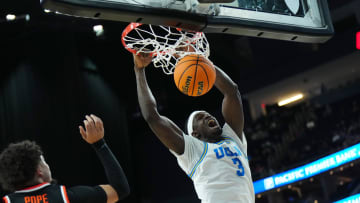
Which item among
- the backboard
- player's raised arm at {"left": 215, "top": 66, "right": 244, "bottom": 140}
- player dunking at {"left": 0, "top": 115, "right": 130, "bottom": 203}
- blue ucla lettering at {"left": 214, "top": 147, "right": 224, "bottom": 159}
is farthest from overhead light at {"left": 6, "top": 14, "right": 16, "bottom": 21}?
player dunking at {"left": 0, "top": 115, "right": 130, "bottom": 203}

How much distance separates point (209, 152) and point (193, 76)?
0.60m

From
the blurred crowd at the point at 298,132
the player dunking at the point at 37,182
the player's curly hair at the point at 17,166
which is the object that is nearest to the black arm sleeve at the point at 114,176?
the player dunking at the point at 37,182

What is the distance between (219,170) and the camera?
139 inches

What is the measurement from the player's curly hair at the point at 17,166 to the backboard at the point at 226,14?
30.4 inches

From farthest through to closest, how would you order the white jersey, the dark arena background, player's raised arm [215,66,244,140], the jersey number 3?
the dark arena background
player's raised arm [215,66,244,140]
the jersey number 3
the white jersey

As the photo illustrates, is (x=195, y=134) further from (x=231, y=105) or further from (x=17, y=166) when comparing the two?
(x=17, y=166)

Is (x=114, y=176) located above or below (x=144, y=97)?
below

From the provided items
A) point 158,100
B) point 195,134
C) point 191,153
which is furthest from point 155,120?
point 158,100

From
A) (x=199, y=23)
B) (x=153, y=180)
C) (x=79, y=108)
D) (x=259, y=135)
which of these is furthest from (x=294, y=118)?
(x=199, y=23)

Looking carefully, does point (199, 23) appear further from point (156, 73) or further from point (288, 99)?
point (288, 99)

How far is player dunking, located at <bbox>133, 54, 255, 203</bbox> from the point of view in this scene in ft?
11.3

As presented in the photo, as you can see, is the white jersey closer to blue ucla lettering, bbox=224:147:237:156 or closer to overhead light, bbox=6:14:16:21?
blue ucla lettering, bbox=224:147:237:156

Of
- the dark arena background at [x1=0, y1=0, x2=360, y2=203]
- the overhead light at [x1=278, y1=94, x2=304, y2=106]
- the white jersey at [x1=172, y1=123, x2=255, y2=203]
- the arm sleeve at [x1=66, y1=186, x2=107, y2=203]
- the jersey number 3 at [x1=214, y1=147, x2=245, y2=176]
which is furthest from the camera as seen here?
the overhead light at [x1=278, y1=94, x2=304, y2=106]

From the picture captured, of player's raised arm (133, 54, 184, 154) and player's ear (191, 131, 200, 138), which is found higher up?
player's raised arm (133, 54, 184, 154)
